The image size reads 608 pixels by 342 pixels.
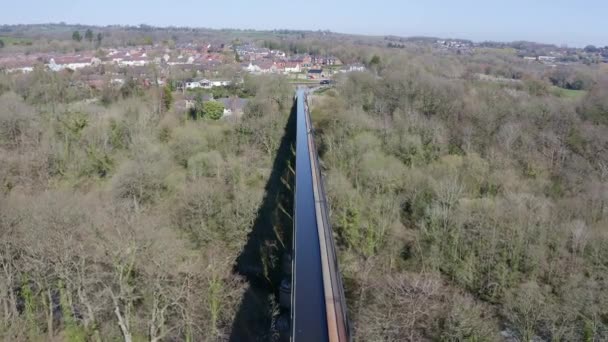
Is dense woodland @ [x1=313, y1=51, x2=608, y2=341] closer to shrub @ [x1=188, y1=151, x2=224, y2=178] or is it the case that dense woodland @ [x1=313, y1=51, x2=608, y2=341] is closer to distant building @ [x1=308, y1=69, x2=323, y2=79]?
shrub @ [x1=188, y1=151, x2=224, y2=178]

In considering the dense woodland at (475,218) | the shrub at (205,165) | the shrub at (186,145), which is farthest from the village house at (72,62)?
the shrub at (205,165)

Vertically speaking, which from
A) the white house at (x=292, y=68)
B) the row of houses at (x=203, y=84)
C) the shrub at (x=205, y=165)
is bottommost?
the shrub at (x=205, y=165)

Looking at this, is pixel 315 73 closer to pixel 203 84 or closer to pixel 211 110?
pixel 203 84

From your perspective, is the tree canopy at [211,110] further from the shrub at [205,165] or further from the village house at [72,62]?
the village house at [72,62]

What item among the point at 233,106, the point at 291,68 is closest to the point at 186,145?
the point at 233,106

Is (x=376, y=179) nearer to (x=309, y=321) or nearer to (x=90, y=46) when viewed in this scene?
(x=309, y=321)

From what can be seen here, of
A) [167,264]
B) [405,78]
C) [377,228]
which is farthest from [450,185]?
[405,78]

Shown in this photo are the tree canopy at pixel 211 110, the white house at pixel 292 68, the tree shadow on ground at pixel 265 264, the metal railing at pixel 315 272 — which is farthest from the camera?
the white house at pixel 292 68

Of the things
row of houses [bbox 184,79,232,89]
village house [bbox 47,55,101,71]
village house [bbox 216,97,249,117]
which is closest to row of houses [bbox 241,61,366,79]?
row of houses [bbox 184,79,232,89]
